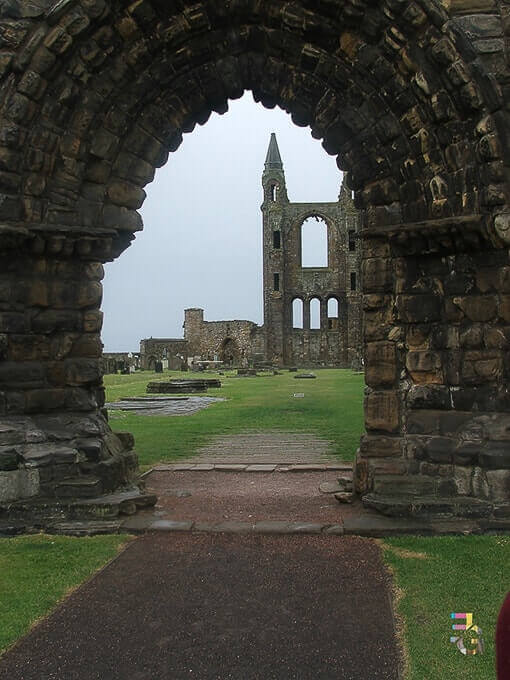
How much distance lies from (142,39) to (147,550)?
15.7ft

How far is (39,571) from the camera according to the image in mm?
4586

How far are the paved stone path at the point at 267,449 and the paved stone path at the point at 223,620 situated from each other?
4028mm

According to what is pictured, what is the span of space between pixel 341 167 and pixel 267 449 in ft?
15.8

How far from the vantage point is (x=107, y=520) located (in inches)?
230

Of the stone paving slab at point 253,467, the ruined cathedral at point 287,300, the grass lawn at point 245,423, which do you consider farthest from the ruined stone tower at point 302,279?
the stone paving slab at point 253,467

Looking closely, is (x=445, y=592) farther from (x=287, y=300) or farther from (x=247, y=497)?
(x=287, y=300)

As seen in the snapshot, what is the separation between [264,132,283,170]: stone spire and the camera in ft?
184

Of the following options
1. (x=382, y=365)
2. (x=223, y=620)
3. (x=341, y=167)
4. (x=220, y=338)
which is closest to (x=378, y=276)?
(x=382, y=365)

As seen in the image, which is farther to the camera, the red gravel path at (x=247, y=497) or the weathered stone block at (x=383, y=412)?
the weathered stone block at (x=383, y=412)

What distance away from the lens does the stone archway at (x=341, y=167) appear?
5832mm

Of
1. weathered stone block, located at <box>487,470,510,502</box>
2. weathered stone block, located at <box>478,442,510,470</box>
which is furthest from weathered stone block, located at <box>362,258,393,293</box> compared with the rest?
weathered stone block, located at <box>487,470,510,502</box>

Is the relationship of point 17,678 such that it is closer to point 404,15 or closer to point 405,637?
point 405,637

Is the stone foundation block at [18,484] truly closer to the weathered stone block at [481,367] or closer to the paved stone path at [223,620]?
the paved stone path at [223,620]

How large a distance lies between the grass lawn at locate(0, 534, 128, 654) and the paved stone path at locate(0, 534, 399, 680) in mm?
108
